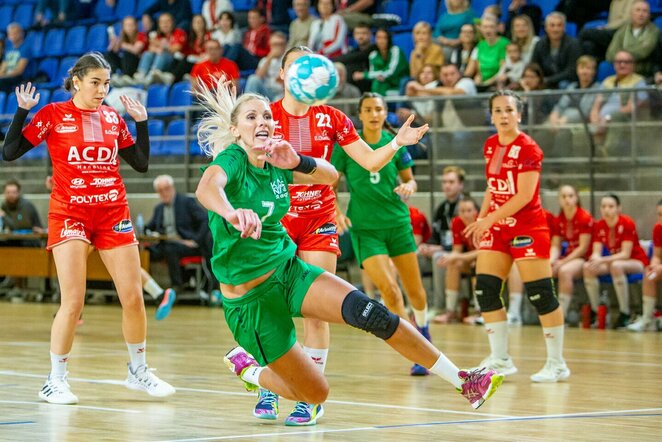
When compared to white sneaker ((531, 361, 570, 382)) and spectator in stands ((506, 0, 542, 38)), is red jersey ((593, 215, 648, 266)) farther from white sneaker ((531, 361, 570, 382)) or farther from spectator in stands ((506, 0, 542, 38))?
white sneaker ((531, 361, 570, 382))

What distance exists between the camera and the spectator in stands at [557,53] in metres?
14.0

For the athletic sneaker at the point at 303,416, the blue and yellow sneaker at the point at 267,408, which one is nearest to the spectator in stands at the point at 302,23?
the blue and yellow sneaker at the point at 267,408

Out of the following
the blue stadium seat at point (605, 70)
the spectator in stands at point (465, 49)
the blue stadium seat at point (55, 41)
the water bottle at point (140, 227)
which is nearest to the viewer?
the blue stadium seat at point (605, 70)

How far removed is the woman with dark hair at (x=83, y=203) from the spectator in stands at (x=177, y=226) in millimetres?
8764

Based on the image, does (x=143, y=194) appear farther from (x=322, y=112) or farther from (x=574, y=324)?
(x=322, y=112)

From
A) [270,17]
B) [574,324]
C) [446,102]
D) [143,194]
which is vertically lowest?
[574,324]

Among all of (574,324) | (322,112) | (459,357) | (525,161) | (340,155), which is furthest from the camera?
(574,324)

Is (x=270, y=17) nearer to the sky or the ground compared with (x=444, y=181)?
nearer to the sky

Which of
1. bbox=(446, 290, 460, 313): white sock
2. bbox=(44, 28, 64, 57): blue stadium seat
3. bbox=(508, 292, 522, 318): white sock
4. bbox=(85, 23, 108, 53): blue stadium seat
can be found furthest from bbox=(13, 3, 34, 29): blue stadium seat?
bbox=(508, 292, 522, 318): white sock

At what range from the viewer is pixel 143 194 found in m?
17.2

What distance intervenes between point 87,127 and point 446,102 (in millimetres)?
7665

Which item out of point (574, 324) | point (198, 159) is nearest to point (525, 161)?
point (574, 324)

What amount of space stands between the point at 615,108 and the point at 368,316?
8.49 meters

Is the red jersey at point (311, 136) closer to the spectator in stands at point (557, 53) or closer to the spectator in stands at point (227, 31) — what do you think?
the spectator in stands at point (557, 53)
